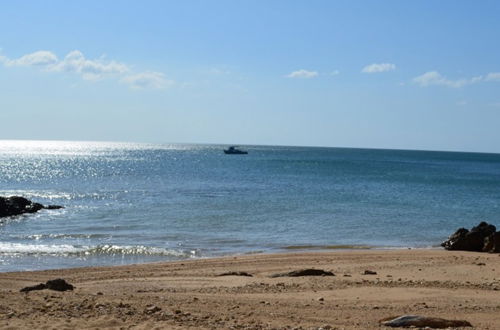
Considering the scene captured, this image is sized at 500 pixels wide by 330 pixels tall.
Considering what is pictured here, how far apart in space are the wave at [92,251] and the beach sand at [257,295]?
342cm

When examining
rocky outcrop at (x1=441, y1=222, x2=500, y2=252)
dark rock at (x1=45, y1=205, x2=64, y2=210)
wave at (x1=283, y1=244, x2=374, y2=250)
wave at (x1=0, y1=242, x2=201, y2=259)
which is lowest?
dark rock at (x1=45, y1=205, x2=64, y2=210)

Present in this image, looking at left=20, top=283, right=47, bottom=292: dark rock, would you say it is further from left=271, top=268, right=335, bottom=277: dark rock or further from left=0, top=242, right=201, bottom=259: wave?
left=0, top=242, right=201, bottom=259: wave

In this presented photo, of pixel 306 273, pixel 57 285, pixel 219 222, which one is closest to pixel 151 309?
pixel 57 285

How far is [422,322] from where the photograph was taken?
10781 millimetres

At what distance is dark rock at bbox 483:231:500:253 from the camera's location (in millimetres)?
25031

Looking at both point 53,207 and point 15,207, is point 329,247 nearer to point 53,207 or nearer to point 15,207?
point 15,207

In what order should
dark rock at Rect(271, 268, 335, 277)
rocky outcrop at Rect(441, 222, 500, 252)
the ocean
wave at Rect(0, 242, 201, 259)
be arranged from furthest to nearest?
the ocean < rocky outcrop at Rect(441, 222, 500, 252) < wave at Rect(0, 242, 201, 259) < dark rock at Rect(271, 268, 335, 277)

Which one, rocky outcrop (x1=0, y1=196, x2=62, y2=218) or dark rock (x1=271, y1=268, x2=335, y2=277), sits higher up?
dark rock (x1=271, y1=268, x2=335, y2=277)

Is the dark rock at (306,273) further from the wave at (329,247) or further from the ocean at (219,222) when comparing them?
the wave at (329,247)

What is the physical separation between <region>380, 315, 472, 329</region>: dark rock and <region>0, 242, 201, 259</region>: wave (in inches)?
581

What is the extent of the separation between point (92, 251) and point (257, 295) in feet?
43.5

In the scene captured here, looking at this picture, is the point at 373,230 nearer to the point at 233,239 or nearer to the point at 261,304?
the point at 233,239

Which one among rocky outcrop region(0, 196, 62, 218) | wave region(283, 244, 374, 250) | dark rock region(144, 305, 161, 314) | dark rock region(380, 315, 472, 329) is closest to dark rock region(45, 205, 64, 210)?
rocky outcrop region(0, 196, 62, 218)

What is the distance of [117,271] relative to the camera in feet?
65.7
